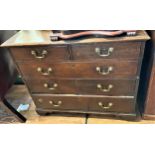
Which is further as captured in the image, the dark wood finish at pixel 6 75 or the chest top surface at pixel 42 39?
the dark wood finish at pixel 6 75

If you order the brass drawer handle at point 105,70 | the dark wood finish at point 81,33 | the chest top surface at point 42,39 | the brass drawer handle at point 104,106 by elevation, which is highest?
the dark wood finish at point 81,33

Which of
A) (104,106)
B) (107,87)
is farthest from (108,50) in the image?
(104,106)

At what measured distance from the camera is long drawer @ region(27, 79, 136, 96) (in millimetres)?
1161

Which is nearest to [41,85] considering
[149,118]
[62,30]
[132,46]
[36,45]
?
[36,45]

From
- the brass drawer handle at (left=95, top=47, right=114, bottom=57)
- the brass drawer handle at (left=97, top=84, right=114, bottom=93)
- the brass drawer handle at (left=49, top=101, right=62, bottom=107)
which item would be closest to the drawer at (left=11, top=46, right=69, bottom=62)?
the brass drawer handle at (left=95, top=47, right=114, bottom=57)

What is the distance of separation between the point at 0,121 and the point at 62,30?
112 centimetres

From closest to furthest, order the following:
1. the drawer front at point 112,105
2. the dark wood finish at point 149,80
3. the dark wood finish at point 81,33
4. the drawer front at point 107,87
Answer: the dark wood finish at point 81,33 < the dark wood finish at point 149,80 < the drawer front at point 107,87 < the drawer front at point 112,105

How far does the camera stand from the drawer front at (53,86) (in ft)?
4.07

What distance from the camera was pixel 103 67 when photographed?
108 cm

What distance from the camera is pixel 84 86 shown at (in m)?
1.23

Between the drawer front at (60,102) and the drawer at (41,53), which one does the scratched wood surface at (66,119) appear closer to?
the drawer front at (60,102)

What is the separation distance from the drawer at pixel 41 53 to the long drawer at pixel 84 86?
0.21 m

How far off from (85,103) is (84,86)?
0.20 metres

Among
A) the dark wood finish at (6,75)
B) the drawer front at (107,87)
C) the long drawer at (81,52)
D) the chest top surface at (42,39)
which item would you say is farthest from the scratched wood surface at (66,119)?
the chest top surface at (42,39)
